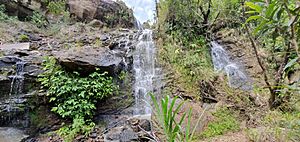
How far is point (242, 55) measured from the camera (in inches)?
293

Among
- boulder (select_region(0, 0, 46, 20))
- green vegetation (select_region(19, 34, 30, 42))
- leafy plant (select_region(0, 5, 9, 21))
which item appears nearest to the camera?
green vegetation (select_region(19, 34, 30, 42))

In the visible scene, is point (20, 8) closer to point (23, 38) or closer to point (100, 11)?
point (23, 38)

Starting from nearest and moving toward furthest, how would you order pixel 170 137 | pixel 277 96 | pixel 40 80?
1. pixel 170 137
2. pixel 277 96
3. pixel 40 80

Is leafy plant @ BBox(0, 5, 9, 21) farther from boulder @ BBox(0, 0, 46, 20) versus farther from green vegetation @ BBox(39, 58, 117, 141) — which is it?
green vegetation @ BBox(39, 58, 117, 141)

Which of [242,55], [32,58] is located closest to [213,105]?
[242,55]

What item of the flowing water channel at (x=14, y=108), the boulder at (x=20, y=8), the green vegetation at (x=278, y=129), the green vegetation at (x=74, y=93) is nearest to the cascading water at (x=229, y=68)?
the green vegetation at (x=278, y=129)

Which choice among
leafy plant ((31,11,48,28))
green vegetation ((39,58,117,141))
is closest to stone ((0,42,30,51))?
green vegetation ((39,58,117,141))

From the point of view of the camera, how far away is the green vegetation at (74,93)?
5.25 m

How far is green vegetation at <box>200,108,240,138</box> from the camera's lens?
4664mm

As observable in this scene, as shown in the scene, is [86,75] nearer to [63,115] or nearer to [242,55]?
[63,115]

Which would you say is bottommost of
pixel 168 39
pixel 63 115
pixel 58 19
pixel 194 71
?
pixel 63 115

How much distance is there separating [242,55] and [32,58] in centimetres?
705

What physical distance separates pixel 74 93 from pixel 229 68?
5.14 m

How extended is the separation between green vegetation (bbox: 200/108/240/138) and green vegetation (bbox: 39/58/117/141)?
2822 mm
